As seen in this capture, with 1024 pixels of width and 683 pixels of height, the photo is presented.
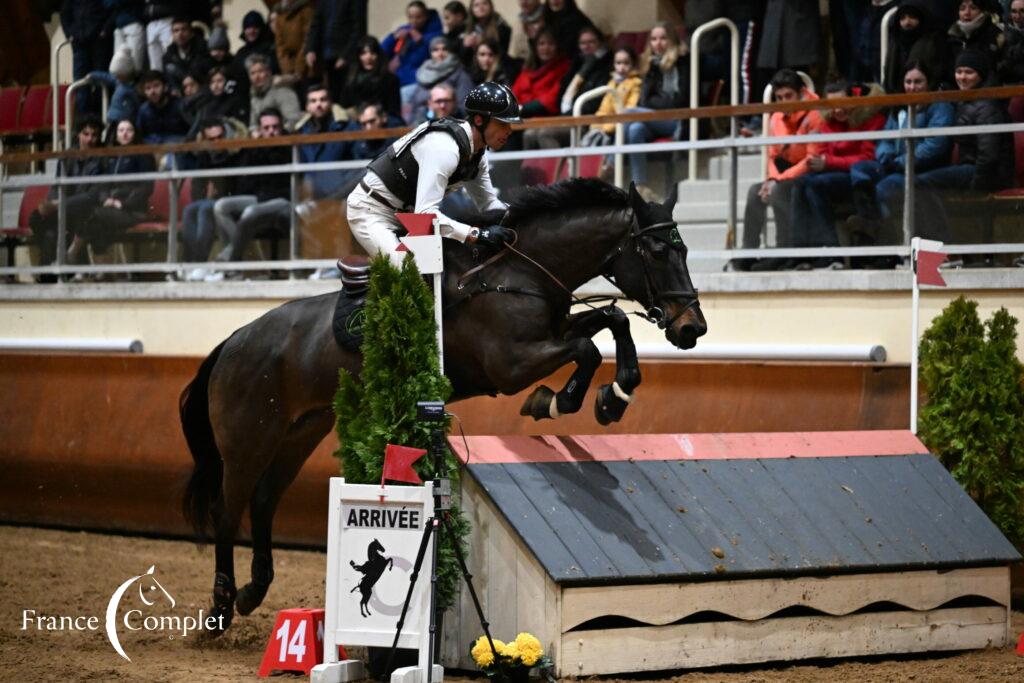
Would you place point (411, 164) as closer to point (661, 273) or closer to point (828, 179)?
point (661, 273)

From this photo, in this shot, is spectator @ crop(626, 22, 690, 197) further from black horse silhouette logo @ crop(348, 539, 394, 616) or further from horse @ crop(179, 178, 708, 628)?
black horse silhouette logo @ crop(348, 539, 394, 616)

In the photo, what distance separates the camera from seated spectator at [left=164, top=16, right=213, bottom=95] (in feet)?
46.1

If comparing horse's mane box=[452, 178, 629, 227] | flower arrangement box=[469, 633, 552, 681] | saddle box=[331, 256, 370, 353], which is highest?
horse's mane box=[452, 178, 629, 227]

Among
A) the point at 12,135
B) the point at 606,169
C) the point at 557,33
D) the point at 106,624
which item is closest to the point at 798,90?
the point at 606,169

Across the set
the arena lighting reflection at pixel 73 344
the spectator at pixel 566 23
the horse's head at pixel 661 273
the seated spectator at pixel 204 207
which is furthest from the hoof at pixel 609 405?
the arena lighting reflection at pixel 73 344

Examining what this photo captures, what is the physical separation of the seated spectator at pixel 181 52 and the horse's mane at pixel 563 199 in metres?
7.88

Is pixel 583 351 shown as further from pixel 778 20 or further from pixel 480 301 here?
pixel 778 20

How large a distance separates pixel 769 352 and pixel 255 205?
4089 millimetres

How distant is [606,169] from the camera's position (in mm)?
9211

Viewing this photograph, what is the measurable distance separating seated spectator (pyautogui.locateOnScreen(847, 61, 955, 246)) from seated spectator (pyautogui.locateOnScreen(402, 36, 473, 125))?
174 inches

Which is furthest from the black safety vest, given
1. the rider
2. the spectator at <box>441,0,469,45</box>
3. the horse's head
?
the spectator at <box>441,0,469,45</box>

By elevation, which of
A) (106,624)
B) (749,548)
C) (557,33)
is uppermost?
(557,33)

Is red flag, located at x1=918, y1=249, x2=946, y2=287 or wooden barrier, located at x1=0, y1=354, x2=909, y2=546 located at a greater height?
red flag, located at x1=918, y1=249, x2=946, y2=287

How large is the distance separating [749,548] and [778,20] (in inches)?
222
